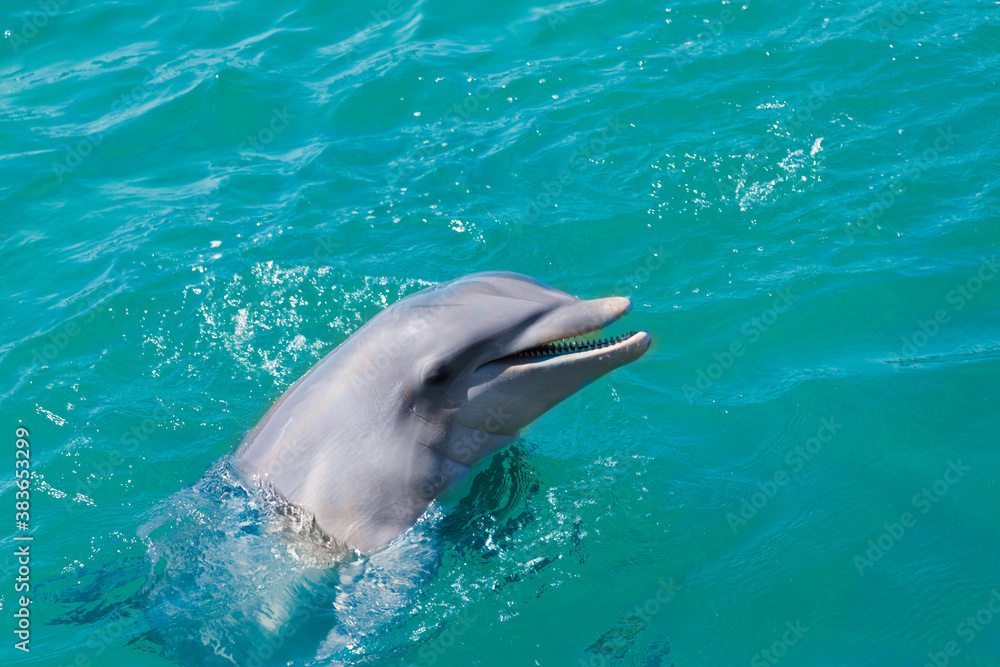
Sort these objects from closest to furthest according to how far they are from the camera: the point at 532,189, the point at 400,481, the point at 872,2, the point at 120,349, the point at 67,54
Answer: the point at 400,481
the point at 120,349
the point at 532,189
the point at 872,2
the point at 67,54

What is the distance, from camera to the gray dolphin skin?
6355mm

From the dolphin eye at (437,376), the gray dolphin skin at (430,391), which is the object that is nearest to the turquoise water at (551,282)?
the gray dolphin skin at (430,391)

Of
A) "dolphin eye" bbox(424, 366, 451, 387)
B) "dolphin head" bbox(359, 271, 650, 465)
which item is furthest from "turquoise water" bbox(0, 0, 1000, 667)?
"dolphin eye" bbox(424, 366, 451, 387)

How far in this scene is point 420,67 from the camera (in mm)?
13469

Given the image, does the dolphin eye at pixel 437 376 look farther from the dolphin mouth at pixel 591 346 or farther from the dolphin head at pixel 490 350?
the dolphin mouth at pixel 591 346

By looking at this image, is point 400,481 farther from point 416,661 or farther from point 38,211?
point 38,211

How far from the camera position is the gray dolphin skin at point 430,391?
6355mm

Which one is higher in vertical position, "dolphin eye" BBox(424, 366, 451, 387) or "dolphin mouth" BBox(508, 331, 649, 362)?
"dolphin eye" BBox(424, 366, 451, 387)

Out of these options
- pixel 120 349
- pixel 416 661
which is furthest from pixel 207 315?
pixel 416 661

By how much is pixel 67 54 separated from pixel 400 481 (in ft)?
37.9

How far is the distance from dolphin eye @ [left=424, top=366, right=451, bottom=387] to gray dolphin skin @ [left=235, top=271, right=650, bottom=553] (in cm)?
1

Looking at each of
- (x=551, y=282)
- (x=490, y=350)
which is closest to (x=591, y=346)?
(x=490, y=350)

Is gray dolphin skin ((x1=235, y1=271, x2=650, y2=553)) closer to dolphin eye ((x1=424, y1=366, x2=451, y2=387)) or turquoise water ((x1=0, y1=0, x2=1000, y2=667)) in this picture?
dolphin eye ((x1=424, y1=366, x2=451, y2=387))

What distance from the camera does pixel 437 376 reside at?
21.0 ft
